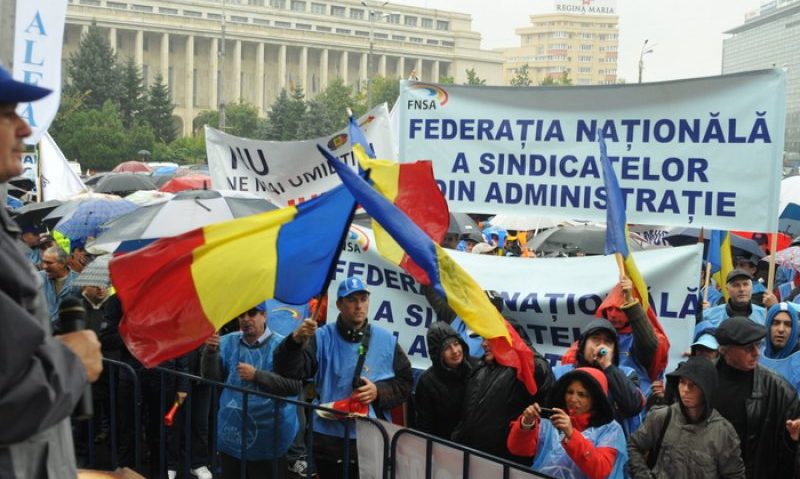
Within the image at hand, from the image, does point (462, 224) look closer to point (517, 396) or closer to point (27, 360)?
point (517, 396)

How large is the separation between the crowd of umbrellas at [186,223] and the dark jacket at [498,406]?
191cm

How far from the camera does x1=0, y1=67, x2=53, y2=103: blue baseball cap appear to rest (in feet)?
6.66

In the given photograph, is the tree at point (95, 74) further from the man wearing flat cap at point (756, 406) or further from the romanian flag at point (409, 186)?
the man wearing flat cap at point (756, 406)

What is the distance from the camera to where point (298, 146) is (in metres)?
7.84

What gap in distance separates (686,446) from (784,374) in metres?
1.65

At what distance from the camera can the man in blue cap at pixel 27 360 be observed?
1.94 meters

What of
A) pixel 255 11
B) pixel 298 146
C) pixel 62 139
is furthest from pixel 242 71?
pixel 298 146

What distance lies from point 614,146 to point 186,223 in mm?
2635

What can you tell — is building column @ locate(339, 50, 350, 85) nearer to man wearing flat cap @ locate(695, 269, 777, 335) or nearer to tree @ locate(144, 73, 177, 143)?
tree @ locate(144, 73, 177, 143)

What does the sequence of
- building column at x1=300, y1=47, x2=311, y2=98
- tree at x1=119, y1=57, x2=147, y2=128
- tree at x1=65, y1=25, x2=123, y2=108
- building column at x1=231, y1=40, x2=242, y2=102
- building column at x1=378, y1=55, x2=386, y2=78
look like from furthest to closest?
1. building column at x1=378, y1=55, x2=386, y2=78
2. building column at x1=300, y1=47, x2=311, y2=98
3. building column at x1=231, y1=40, x2=242, y2=102
4. tree at x1=65, y1=25, x2=123, y2=108
5. tree at x1=119, y1=57, x2=147, y2=128

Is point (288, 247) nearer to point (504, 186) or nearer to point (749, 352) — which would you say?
point (749, 352)

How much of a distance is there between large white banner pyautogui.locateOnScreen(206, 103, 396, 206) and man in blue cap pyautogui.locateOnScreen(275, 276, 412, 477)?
2887 mm

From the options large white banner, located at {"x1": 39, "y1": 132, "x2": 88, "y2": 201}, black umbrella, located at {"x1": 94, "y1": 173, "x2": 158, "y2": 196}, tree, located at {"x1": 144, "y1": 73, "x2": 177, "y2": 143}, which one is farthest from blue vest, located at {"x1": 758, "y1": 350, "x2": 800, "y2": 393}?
tree, located at {"x1": 144, "y1": 73, "x2": 177, "y2": 143}

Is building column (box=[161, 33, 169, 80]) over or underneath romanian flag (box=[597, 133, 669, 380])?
over
